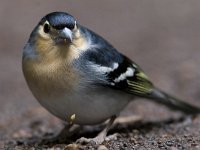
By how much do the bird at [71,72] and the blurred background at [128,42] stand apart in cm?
167

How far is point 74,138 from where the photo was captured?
6.87 meters

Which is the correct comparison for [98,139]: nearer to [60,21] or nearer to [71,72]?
[71,72]

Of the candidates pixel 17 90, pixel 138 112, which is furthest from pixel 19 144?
pixel 17 90

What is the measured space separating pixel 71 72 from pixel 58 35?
0.41 meters

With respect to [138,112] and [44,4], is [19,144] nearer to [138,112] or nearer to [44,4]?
[138,112]

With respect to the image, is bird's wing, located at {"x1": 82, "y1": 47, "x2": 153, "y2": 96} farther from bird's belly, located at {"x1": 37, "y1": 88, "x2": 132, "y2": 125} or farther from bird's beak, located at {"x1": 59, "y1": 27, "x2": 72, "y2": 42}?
bird's beak, located at {"x1": 59, "y1": 27, "x2": 72, "y2": 42}

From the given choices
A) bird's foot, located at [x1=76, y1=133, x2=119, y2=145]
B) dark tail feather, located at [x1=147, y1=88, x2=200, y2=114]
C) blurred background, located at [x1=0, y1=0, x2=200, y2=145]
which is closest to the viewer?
bird's foot, located at [x1=76, y1=133, x2=119, y2=145]

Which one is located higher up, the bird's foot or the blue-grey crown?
the blue-grey crown

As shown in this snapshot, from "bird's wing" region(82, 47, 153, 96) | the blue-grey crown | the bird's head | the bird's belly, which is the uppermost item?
the blue-grey crown

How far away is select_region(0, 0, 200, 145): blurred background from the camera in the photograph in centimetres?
871

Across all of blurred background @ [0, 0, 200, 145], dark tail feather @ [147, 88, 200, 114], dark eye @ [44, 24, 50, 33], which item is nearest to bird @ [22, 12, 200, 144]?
dark eye @ [44, 24, 50, 33]

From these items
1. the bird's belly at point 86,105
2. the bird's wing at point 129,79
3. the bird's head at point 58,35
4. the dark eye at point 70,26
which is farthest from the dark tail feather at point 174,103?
the dark eye at point 70,26

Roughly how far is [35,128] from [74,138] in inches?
49.8

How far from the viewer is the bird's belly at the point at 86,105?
5926 millimetres
